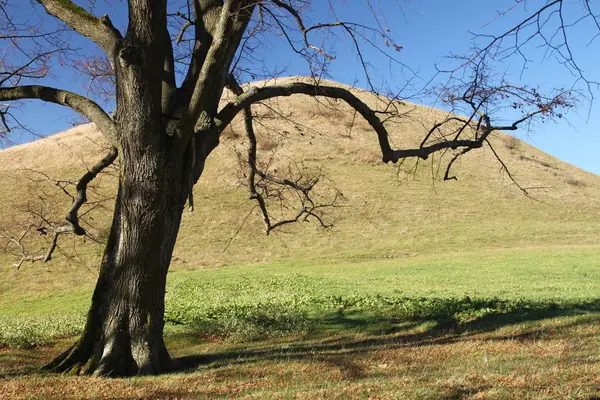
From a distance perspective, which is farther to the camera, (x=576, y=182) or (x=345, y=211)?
(x=576, y=182)

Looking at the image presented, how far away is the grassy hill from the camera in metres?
8.91

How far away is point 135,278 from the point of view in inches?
326

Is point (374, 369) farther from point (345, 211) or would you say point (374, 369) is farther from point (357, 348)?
point (345, 211)

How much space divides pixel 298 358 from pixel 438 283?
640 inches

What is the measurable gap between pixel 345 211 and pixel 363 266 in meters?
18.5

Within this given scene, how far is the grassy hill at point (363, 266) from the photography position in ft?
29.2

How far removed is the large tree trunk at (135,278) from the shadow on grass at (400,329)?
801 millimetres

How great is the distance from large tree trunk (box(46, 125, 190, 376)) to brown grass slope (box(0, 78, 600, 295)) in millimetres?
19829

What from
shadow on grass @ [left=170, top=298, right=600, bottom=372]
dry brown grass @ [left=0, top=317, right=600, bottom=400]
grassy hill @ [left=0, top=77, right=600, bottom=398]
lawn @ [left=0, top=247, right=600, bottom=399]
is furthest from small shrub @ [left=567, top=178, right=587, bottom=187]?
dry brown grass @ [left=0, top=317, right=600, bottom=400]

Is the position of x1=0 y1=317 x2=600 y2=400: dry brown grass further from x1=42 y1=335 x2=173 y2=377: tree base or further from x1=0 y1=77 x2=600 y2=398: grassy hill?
x1=42 y1=335 x2=173 y2=377: tree base

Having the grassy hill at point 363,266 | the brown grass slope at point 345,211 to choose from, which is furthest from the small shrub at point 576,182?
the grassy hill at point 363,266

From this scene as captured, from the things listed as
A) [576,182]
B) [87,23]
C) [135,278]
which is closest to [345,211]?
[576,182]

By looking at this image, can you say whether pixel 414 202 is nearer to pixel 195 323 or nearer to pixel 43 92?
pixel 195 323

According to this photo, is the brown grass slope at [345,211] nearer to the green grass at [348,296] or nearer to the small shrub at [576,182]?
the small shrub at [576,182]
